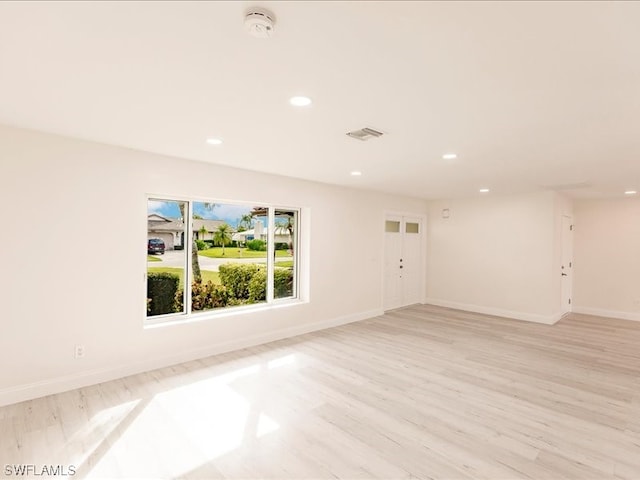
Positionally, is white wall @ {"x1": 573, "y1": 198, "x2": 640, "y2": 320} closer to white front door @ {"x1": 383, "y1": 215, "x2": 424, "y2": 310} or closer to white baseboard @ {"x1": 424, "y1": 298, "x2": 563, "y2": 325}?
white baseboard @ {"x1": 424, "y1": 298, "x2": 563, "y2": 325}

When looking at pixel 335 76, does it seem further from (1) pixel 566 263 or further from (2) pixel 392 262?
(1) pixel 566 263

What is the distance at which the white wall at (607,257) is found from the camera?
21.6 feet

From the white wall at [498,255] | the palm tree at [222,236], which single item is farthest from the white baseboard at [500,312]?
the palm tree at [222,236]

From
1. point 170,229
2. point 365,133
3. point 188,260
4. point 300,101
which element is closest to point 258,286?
point 188,260

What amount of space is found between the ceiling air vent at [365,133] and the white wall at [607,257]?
6.63m

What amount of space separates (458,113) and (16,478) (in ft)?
12.6

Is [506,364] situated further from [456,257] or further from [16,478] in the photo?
[16,478]

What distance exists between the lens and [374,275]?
6648 mm

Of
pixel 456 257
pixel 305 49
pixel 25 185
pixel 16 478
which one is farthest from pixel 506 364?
pixel 25 185

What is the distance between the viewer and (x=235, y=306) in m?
4.88

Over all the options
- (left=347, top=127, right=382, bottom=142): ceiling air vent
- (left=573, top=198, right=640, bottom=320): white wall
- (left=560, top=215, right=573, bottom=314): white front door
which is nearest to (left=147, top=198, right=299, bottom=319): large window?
(left=347, top=127, right=382, bottom=142): ceiling air vent

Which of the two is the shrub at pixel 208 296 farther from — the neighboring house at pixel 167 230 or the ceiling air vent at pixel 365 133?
the ceiling air vent at pixel 365 133

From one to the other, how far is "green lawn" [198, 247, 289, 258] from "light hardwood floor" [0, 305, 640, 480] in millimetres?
1348

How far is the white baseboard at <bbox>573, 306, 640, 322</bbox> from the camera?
6.59 m
